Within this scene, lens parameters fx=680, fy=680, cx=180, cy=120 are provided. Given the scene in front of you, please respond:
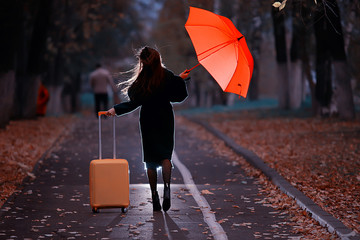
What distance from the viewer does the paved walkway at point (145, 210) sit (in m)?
6.86

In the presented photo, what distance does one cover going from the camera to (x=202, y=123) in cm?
2314

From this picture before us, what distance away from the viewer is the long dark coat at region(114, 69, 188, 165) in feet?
25.3

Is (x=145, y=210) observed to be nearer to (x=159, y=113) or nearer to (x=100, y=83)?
(x=159, y=113)

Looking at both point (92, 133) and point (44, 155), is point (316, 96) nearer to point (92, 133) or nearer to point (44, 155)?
point (92, 133)

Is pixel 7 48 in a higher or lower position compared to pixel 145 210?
higher

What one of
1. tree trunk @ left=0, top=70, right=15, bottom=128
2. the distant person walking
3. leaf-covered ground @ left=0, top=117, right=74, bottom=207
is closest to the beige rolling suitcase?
leaf-covered ground @ left=0, top=117, right=74, bottom=207

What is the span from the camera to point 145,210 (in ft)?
26.4

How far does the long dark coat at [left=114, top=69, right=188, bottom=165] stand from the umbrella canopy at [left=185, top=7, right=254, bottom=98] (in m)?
0.58

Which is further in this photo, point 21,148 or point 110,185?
point 21,148

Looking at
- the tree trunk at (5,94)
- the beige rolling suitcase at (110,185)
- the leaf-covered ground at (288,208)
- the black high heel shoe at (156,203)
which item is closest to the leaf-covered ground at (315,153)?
the leaf-covered ground at (288,208)

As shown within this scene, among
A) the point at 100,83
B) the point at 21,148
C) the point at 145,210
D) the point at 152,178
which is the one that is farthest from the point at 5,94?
the point at 152,178

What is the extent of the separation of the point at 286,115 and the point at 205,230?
19.7 m

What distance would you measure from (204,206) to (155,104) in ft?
4.81

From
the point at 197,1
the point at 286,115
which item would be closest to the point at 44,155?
the point at 286,115
